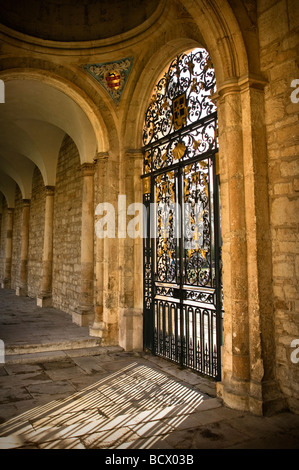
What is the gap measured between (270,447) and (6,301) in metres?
10.1

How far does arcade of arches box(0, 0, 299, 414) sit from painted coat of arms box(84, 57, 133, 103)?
0.02m

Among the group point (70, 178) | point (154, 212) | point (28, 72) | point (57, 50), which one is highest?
point (57, 50)

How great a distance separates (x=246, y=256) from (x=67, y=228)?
21.3 ft

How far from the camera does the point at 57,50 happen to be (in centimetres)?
592

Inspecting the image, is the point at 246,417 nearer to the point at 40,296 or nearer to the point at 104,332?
the point at 104,332

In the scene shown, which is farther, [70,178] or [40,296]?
[40,296]

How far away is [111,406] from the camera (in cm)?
343

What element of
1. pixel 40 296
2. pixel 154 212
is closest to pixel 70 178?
pixel 40 296

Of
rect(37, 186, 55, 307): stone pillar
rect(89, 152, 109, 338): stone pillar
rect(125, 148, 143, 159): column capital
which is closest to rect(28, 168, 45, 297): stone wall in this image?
rect(37, 186, 55, 307): stone pillar

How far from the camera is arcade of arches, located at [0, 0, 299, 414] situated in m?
3.38

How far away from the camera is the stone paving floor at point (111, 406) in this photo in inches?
106

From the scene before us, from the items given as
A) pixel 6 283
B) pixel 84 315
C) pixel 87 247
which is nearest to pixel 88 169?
pixel 87 247

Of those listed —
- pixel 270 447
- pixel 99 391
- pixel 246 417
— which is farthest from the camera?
pixel 99 391

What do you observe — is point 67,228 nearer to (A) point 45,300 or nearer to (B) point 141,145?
(A) point 45,300
